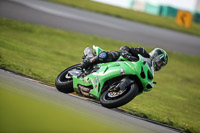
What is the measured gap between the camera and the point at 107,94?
6527 mm

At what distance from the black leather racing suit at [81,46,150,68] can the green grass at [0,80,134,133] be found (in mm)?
1384

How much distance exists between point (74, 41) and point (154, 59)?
8847 mm

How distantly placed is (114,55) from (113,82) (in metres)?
0.61

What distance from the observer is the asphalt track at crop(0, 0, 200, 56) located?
1736cm

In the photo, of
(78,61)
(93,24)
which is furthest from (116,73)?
(93,24)

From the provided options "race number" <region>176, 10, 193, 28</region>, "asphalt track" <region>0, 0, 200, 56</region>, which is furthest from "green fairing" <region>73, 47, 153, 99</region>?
"race number" <region>176, 10, 193, 28</region>

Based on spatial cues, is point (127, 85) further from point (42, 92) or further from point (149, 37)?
point (149, 37)

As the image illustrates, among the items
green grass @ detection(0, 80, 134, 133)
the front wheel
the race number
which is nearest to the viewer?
green grass @ detection(0, 80, 134, 133)

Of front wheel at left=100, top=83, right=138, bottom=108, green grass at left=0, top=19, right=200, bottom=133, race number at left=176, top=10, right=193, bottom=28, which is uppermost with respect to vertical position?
front wheel at left=100, top=83, right=138, bottom=108

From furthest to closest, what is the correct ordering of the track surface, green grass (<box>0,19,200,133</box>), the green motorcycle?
green grass (<box>0,19,200,133</box>)
the green motorcycle
the track surface

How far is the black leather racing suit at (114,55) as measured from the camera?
268 inches

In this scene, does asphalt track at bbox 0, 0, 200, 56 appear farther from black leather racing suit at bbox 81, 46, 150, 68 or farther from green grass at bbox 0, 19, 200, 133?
black leather racing suit at bbox 81, 46, 150, 68

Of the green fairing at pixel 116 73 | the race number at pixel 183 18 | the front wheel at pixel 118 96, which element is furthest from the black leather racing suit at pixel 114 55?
the race number at pixel 183 18

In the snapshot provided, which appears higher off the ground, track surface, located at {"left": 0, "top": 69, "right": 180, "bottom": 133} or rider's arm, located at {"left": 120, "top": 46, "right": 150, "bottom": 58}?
rider's arm, located at {"left": 120, "top": 46, "right": 150, "bottom": 58}
